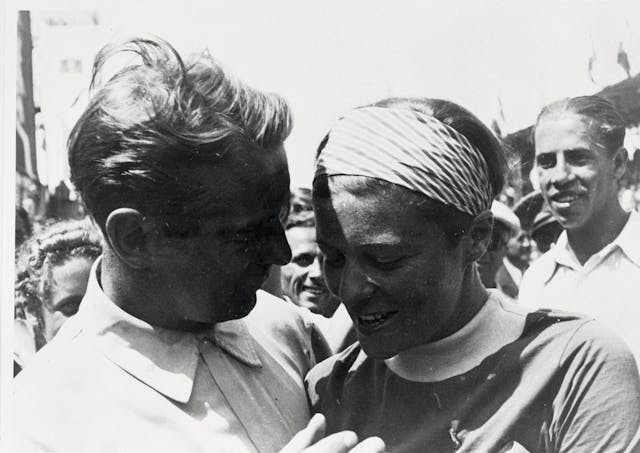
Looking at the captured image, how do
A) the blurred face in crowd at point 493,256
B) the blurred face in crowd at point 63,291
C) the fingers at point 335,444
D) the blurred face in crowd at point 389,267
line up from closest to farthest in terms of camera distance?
1. the fingers at point 335,444
2. the blurred face in crowd at point 389,267
3. the blurred face in crowd at point 493,256
4. the blurred face in crowd at point 63,291

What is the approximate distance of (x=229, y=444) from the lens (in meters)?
1.88

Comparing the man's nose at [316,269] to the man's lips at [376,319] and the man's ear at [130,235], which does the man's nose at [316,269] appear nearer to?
the man's lips at [376,319]

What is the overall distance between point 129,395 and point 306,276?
60 centimetres

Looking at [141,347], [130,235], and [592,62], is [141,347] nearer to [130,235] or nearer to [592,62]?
[130,235]

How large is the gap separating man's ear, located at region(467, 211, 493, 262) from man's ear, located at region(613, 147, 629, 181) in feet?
1.44

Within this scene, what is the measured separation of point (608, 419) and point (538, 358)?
21cm

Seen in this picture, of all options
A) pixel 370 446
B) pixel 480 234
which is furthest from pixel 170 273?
pixel 480 234

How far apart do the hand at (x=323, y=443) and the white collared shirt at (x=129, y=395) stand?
0.13 metres

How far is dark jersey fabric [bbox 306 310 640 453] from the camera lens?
182 cm

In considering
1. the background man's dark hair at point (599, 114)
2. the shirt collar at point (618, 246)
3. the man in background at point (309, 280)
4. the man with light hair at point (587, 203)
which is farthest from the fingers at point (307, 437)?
the background man's dark hair at point (599, 114)

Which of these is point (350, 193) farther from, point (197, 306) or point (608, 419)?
point (608, 419)

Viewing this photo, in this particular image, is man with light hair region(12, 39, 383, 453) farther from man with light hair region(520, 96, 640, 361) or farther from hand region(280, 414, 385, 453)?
man with light hair region(520, 96, 640, 361)

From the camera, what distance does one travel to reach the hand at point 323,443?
1.78 m

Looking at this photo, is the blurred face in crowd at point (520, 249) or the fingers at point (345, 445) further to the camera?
the blurred face in crowd at point (520, 249)
